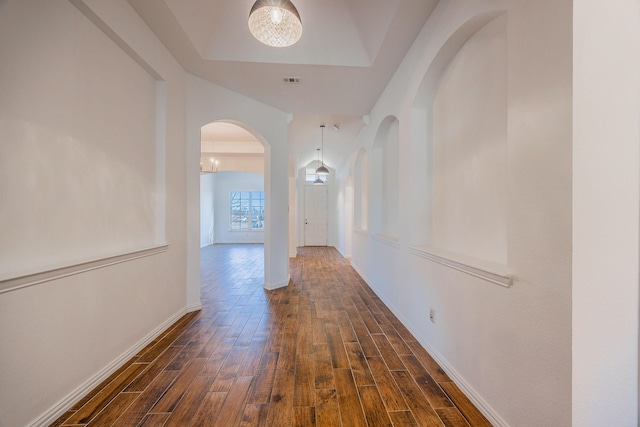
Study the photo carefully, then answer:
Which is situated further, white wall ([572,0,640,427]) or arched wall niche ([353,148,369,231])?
arched wall niche ([353,148,369,231])

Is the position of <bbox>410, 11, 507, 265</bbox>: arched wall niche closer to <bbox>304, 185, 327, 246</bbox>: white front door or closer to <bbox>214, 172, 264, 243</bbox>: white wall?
<bbox>304, 185, 327, 246</bbox>: white front door

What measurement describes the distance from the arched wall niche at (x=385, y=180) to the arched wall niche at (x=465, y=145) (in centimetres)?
89

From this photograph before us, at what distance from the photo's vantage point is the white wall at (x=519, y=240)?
1.05 meters

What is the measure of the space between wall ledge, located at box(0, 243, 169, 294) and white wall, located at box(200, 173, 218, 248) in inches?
322

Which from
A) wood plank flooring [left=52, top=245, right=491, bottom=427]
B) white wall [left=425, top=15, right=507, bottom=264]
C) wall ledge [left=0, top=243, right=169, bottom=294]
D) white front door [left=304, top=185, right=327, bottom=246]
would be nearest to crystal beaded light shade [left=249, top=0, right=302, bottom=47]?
white wall [left=425, top=15, right=507, bottom=264]

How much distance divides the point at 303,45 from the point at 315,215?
23.7ft

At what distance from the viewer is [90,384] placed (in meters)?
1.68

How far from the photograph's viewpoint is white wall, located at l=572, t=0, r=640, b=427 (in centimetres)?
99

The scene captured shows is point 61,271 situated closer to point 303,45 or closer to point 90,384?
point 90,384

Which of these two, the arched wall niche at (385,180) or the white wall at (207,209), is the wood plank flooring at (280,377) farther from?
the white wall at (207,209)

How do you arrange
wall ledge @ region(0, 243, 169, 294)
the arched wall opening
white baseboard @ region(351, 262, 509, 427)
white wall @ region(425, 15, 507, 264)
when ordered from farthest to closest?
the arched wall opening, white wall @ region(425, 15, 507, 264), white baseboard @ region(351, 262, 509, 427), wall ledge @ region(0, 243, 169, 294)

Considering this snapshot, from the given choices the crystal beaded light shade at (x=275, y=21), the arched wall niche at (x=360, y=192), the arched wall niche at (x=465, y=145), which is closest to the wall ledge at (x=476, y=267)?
the arched wall niche at (x=465, y=145)

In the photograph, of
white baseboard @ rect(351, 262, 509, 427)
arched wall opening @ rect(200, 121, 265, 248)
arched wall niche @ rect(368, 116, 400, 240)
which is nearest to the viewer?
white baseboard @ rect(351, 262, 509, 427)

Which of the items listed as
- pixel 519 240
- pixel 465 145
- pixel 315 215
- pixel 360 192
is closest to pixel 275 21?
pixel 465 145
